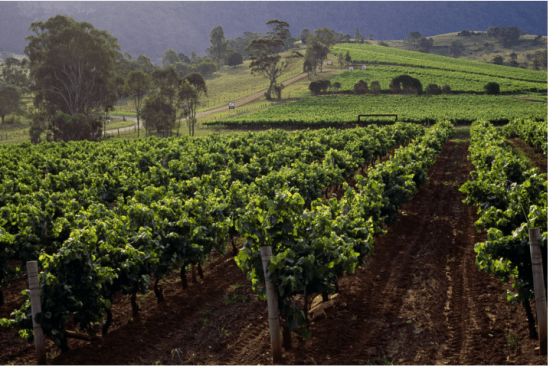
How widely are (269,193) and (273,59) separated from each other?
267 feet

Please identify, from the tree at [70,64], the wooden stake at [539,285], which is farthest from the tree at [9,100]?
the wooden stake at [539,285]

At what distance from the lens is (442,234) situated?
14.0 metres

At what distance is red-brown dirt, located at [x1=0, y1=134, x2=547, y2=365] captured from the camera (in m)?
7.24

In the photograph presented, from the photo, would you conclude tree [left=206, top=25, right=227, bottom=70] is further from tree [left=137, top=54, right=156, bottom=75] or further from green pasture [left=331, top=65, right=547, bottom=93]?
green pasture [left=331, top=65, right=547, bottom=93]

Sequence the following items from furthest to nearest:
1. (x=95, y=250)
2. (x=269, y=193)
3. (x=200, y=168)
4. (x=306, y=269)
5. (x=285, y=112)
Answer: (x=285, y=112), (x=200, y=168), (x=269, y=193), (x=95, y=250), (x=306, y=269)

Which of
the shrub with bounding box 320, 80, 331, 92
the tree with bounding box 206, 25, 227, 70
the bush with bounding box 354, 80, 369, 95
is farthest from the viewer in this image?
the tree with bounding box 206, 25, 227, 70

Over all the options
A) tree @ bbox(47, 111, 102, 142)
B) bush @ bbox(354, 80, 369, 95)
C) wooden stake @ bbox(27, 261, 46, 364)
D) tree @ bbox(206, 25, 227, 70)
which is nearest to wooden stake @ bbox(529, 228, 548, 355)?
wooden stake @ bbox(27, 261, 46, 364)

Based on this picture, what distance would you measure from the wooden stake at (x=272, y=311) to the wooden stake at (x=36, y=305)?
4.12 meters

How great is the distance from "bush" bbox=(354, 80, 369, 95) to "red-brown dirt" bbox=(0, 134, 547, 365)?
81969 millimetres

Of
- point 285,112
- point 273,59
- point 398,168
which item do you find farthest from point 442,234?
point 273,59

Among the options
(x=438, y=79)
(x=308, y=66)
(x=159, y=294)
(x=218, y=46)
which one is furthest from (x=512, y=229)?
(x=218, y=46)

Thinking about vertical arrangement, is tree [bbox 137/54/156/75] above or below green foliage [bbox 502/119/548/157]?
above

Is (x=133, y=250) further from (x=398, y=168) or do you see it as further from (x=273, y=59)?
(x=273, y=59)

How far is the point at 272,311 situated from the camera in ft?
22.9
